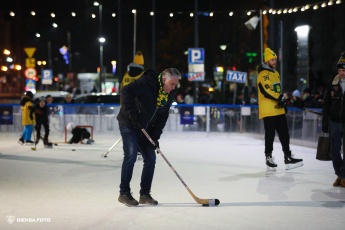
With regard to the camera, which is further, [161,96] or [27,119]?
[27,119]

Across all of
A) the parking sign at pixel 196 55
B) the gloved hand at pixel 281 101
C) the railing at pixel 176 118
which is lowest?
the railing at pixel 176 118

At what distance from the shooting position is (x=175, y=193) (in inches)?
309

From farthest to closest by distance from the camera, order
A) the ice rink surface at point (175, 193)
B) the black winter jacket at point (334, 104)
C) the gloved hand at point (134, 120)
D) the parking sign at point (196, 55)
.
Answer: the parking sign at point (196, 55) < the black winter jacket at point (334, 104) < the gloved hand at point (134, 120) < the ice rink surface at point (175, 193)

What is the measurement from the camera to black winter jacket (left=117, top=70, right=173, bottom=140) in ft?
22.3

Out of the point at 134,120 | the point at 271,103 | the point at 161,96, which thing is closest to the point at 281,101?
the point at 271,103

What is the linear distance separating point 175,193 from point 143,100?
1.55m

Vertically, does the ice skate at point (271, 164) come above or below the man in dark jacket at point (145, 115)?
below

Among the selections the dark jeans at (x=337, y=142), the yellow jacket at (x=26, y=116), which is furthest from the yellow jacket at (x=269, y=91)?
the yellow jacket at (x=26, y=116)

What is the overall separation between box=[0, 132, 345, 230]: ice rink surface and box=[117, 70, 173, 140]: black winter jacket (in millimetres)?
978

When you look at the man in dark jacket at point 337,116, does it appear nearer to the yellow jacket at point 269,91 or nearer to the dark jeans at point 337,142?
the dark jeans at point 337,142

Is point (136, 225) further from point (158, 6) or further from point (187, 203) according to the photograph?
point (158, 6)

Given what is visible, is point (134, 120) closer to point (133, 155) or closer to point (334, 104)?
point (133, 155)

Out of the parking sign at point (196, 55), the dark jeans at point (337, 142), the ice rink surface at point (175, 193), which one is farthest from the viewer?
the parking sign at point (196, 55)

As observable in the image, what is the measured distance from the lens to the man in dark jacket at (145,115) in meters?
6.78
